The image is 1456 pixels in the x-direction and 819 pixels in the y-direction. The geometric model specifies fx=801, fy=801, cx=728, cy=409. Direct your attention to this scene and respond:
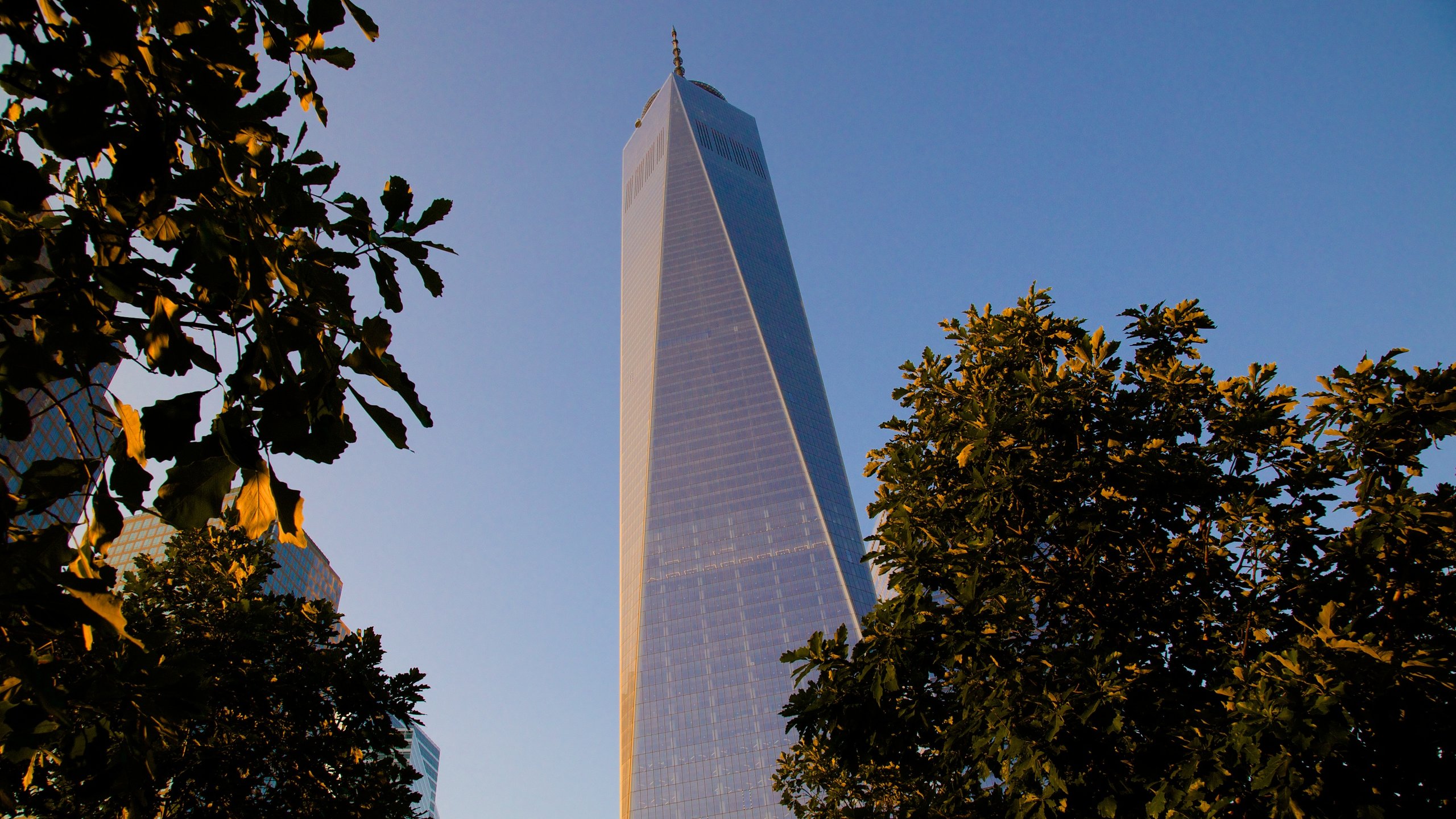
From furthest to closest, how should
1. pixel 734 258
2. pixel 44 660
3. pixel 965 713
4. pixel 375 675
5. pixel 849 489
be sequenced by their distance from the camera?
pixel 734 258, pixel 849 489, pixel 375 675, pixel 965 713, pixel 44 660

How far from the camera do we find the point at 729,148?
140 metres

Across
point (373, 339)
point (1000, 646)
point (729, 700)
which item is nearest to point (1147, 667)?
point (1000, 646)

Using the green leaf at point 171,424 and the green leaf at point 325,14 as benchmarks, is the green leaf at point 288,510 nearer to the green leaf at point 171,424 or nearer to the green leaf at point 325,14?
the green leaf at point 171,424

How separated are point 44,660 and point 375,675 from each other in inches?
412

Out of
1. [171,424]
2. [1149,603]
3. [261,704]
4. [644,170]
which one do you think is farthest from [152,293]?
[644,170]

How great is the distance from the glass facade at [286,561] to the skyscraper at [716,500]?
37875 millimetres

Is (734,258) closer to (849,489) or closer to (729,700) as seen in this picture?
(849,489)

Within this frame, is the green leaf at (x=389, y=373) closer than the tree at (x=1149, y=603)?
Yes

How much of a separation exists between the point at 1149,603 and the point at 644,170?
141m

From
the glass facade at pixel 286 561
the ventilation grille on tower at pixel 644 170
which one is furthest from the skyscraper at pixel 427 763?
the ventilation grille on tower at pixel 644 170

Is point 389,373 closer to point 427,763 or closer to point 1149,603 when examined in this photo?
point 1149,603

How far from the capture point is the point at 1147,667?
7.50 meters

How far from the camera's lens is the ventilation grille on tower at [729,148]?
13750 centimetres

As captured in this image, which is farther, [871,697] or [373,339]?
[871,697]
